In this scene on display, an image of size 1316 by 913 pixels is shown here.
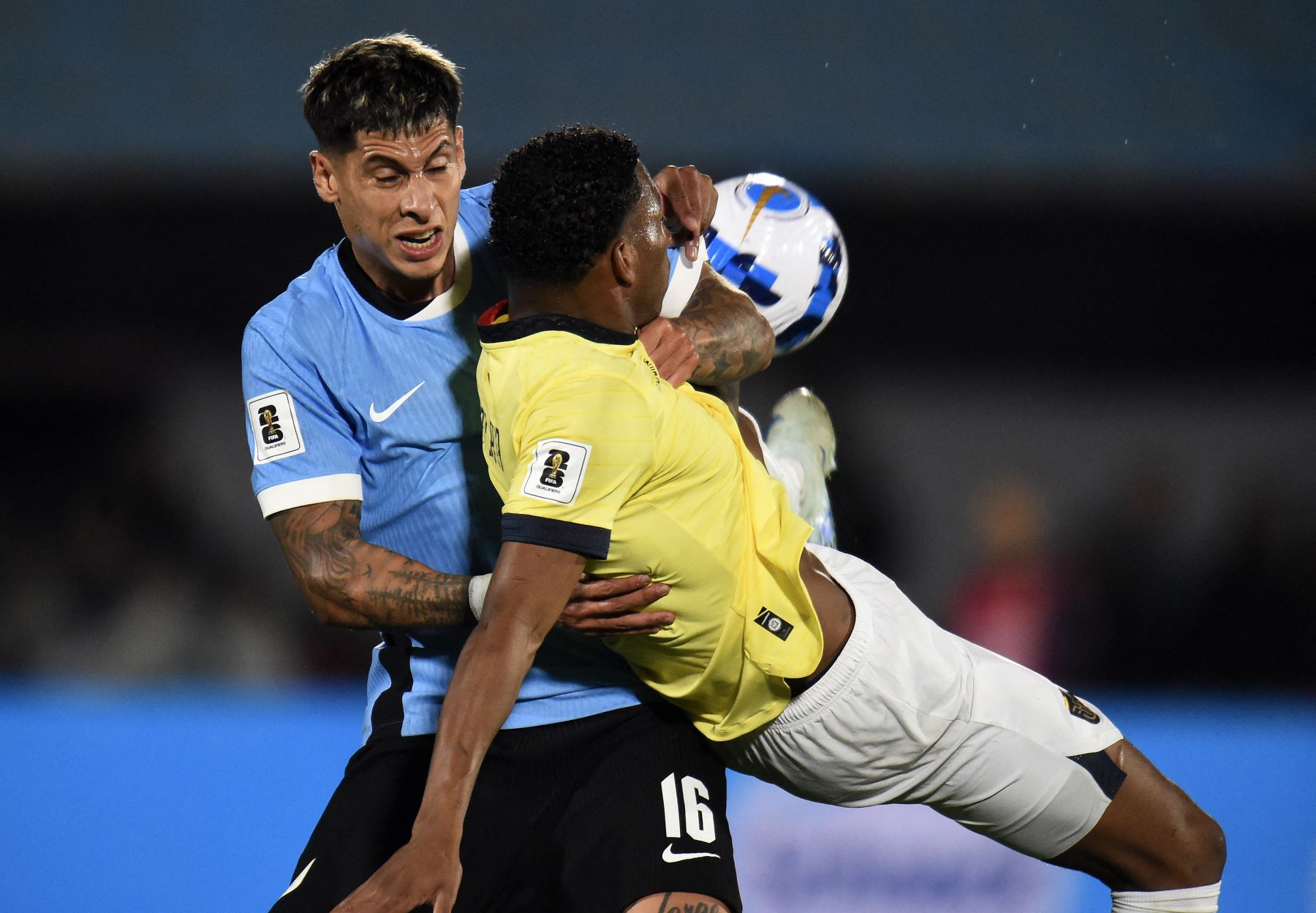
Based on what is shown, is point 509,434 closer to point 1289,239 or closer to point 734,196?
point 734,196

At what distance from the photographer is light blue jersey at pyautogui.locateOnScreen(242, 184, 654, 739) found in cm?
213

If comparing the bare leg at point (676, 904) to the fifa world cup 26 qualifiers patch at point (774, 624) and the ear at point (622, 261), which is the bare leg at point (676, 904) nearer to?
the fifa world cup 26 qualifiers patch at point (774, 624)

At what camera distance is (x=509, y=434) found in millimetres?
1788

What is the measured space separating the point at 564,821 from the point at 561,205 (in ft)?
3.04

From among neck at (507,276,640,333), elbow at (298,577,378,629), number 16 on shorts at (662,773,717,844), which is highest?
neck at (507,276,640,333)

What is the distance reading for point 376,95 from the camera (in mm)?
2100

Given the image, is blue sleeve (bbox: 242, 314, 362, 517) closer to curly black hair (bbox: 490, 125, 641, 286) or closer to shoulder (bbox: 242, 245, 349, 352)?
shoulder (bbox: 242, 245, 349, 352)

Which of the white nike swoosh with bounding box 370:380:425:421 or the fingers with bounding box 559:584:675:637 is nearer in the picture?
the fingers with bounding box 559:584:675:637

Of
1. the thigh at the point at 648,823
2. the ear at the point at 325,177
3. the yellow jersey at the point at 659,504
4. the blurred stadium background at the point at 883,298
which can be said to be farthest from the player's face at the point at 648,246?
the blurred stadium background at the point at 883,298

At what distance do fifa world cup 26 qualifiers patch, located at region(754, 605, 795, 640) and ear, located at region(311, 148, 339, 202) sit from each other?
3.19ft

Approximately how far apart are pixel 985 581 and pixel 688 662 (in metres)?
4.58

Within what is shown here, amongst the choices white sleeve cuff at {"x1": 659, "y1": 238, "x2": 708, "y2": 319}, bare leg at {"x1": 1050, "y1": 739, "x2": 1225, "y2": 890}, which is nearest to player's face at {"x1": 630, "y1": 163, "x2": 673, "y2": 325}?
white sleeve cuff at {"x1": 659, "y1": 238, "x2": 708, "y2": 319}

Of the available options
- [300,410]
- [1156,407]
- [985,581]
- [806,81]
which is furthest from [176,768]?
[1156,407]

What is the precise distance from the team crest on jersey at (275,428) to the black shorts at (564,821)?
0.53 meters
